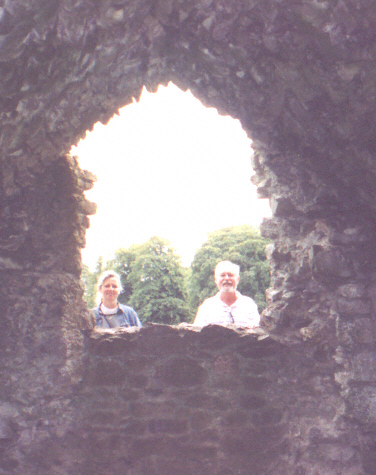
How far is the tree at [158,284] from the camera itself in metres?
9.91

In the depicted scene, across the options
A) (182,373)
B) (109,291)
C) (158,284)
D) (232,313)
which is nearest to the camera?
(182,373)

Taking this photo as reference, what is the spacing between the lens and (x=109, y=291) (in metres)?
4.10

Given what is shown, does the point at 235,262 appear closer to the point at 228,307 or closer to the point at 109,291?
the point at 228,307

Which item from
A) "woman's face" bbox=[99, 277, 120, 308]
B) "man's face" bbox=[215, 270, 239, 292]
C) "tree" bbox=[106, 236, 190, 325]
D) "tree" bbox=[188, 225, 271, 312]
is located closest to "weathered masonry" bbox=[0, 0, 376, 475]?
"woman's face" bbox=[99, 277, 120, 308]

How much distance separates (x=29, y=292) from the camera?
3363mm

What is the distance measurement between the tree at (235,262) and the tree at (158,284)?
44 centimetres

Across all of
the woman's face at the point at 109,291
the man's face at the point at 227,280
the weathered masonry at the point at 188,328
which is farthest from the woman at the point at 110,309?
the man's face at the point at 227,280

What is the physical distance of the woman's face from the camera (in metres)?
4.10

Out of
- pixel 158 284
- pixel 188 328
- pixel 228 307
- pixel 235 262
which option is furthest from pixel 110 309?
pixel 235 262

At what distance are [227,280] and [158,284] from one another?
5796 millimetres

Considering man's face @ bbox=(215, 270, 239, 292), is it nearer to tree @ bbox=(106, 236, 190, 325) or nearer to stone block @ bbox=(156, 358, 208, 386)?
stone block @ bbox=(156, 358, 208, 386)

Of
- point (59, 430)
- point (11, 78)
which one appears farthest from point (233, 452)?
point (11, 78)

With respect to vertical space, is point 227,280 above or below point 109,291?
above

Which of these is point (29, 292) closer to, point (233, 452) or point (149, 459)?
point (149, 459)
